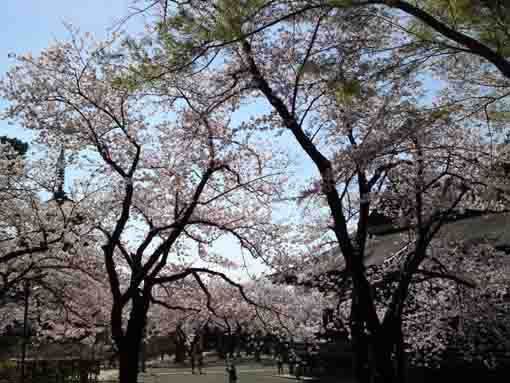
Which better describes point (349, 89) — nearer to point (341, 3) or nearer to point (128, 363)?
point (341, 3)

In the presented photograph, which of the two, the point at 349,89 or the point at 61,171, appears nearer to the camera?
the point at 349,89

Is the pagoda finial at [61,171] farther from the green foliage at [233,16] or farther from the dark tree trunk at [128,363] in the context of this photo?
the green foliage at [233,16]

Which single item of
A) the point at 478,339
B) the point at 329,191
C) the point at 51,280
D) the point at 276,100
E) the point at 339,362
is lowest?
the point at 339,362

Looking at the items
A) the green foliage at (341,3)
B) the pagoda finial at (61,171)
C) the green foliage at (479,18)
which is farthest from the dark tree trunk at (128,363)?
the green foliage at (479,18)

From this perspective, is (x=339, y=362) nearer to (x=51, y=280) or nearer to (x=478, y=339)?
(x=478, y=339)

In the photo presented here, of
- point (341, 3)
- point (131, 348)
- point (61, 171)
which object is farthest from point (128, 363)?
point (341, 3)

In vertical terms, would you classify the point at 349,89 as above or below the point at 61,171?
below

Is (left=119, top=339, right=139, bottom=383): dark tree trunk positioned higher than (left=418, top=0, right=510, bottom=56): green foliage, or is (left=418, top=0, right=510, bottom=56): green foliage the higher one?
(left=418, top=0, right=510, bottom=56): green foliage

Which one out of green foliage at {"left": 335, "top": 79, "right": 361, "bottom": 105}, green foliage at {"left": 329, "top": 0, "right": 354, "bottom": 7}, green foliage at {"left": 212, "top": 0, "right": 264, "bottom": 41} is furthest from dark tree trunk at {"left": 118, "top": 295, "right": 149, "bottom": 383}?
green foliage at {"left": 329, "top": 0, "right": 354, "bottom": 7}

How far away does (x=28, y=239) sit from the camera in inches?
380

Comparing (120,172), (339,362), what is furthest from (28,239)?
(339,362)

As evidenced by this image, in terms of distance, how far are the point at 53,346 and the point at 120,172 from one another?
14.9 m

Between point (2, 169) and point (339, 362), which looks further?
point (339, 362)

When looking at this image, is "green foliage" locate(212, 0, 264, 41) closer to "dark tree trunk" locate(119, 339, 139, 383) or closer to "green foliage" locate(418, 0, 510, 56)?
"green foliage" locate(418, 0, 510, 56)
